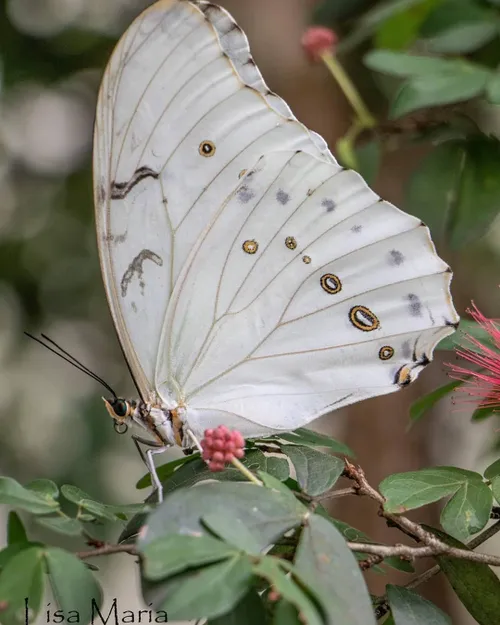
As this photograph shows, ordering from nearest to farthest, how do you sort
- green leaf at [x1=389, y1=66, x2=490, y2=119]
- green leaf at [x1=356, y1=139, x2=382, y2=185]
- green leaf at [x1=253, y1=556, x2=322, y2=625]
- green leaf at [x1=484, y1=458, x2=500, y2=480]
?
green leaf at [x1=253, y1=556, x2=322, y2=625], green leaf at [x1=484, y1=458, x2=500, y2=480], green leaf at [x1=389, y1=66, x2=490, y2=119], green leaf at [x1=356, y1=139, x2=382, y2=185]

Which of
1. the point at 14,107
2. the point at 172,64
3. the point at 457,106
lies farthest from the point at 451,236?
the point at 14,107

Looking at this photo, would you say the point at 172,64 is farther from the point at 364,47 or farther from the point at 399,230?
the point at 364,47

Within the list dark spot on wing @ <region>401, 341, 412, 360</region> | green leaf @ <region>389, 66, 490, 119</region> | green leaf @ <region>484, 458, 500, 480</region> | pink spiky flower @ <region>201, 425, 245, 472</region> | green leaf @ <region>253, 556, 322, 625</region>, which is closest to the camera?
green leaf @ <region>253, 556, 322, 625</region>

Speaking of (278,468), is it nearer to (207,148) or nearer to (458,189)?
(207,148)

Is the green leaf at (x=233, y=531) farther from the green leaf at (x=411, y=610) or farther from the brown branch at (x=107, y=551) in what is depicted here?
the green leaf at (x=411, y=610)

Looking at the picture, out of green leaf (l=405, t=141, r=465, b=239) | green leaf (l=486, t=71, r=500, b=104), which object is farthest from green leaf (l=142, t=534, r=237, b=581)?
green leaf (l=405, t=141, r=465, b=239)

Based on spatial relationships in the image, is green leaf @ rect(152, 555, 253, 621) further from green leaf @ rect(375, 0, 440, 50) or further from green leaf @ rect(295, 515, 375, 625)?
green leaf @ rect(375, 0, 440, 50)
